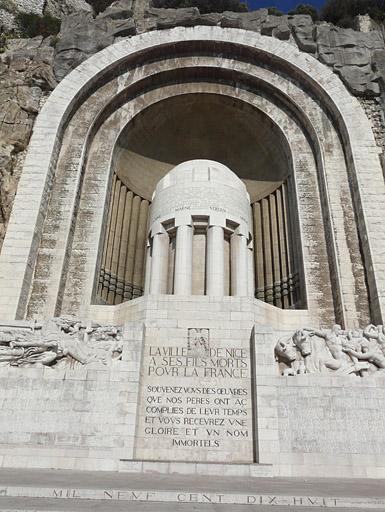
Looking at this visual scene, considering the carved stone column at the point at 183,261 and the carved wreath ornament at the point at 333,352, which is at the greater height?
the carved stone column at the point at 183,261

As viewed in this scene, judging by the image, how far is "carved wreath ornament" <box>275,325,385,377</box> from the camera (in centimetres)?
801

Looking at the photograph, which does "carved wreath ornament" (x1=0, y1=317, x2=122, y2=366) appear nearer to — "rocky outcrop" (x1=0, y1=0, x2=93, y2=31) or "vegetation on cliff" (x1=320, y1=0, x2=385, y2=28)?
"vegetation on cliff" (x1=320, y1=0, x2=385, y2=28)

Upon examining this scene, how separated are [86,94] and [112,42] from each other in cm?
262

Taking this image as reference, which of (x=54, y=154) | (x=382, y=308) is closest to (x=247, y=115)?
(x=54, y=154)

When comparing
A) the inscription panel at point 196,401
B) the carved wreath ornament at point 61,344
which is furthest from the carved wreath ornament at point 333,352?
the carved wreath ornament at point 61,344

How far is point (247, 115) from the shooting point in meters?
15.7

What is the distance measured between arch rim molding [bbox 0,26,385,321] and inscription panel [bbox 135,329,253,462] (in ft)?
14.2

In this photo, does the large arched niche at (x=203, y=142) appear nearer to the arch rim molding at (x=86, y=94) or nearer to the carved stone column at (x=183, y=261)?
the arch rim molding at (x=86, y=94)

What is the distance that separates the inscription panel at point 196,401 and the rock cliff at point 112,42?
8437 millimetres

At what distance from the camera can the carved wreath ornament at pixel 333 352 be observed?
26.3 ft

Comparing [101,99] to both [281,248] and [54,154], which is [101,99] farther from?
[281,248]

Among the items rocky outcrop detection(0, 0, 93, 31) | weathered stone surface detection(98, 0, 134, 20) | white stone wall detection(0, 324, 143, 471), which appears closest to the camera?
white stone wall detection(0, 324, 143, 471)

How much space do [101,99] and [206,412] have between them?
11.4 m

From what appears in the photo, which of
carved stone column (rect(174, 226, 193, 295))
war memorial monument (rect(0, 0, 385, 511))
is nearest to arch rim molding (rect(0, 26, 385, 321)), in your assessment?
war memorial monument (rect(0, 0, 385, 511))
